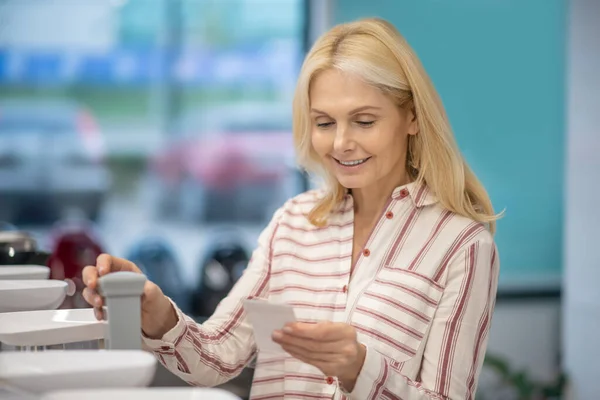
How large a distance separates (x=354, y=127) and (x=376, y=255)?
33 centimetres

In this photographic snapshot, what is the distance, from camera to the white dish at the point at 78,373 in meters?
1.32

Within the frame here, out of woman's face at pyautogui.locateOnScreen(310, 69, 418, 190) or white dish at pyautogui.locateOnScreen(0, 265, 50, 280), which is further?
woman's face at pyautogui.locateOnScreen(310, 69, 418, 190)

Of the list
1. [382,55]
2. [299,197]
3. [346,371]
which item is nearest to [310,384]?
[346,371]

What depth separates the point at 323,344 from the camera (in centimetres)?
180

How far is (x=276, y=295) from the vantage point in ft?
7.95

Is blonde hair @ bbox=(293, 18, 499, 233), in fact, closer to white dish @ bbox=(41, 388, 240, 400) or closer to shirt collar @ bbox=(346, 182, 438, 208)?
shirt collar @ bbox=(346, 182, 438, 208)

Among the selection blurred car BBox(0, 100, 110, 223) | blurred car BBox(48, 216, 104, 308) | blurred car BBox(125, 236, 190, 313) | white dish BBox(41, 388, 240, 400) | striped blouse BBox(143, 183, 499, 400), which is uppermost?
white dish BBox(41, 388, 240, 400)

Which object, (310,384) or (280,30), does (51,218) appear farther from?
(310,384)

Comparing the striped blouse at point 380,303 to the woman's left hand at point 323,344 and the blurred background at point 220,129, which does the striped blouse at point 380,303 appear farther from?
the blurred background at point 220,129

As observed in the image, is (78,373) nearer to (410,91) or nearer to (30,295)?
(30,295)

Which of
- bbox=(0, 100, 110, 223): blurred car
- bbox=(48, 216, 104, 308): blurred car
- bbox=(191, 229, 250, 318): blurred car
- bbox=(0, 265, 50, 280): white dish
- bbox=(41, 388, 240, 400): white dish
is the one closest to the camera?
bbox=(41, 388, 240, 400): white dish

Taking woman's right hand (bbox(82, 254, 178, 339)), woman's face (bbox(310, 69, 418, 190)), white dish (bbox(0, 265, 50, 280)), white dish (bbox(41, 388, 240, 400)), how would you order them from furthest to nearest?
woman's face (bbox(310, 69, 418, 190)), white dish (bbox(0, 265, 50, 280)), woman's right hand (bbox(82, 254, 178, 339)), white dish (bbox(41, 388, 240, 400))

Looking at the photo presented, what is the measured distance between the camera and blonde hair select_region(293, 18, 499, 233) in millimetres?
2260

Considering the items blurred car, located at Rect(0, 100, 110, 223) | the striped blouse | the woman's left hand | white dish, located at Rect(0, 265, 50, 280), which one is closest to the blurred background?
blurred car, located at Rect(0, 100, 110, 223)
